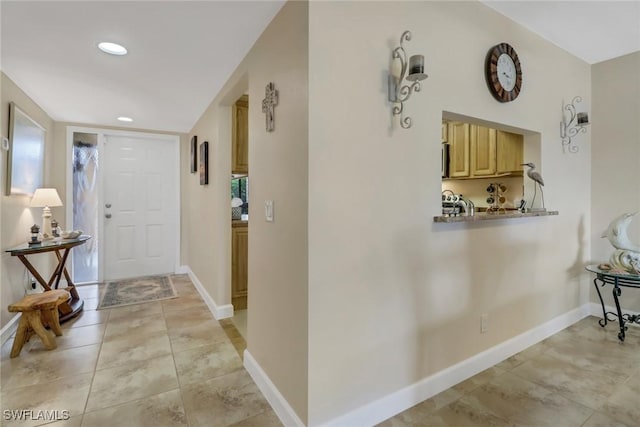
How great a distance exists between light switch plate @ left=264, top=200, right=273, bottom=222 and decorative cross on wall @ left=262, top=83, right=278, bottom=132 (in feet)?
1.39

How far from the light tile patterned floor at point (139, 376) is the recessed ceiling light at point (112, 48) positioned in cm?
222

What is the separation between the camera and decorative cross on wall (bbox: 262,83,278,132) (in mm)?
1710

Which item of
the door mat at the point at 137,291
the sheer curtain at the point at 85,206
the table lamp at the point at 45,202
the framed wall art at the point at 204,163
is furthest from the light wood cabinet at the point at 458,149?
the sheer curtain at the point at 85,206

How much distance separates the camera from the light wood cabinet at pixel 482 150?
3.22m

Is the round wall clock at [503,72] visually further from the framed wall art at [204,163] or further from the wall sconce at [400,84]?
the framed wall art at [204,163]

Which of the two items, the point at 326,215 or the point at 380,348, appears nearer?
the point at 326,215

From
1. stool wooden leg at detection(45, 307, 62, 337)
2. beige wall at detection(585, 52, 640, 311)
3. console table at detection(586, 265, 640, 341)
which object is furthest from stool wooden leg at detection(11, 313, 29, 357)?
beige wall at detection(585, 52, 640, 311)

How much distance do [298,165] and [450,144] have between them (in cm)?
297

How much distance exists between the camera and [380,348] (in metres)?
1.61

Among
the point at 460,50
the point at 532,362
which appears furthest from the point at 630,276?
the point at 460,50

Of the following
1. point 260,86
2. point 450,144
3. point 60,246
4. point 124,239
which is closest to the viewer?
point 260,86

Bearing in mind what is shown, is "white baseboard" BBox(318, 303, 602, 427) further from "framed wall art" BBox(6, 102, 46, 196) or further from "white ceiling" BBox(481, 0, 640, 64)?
"framed wall art" BBox(6, 102, 46, 196)

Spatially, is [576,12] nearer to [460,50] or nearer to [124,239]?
[460,50]

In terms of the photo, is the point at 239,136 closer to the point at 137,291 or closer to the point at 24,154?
the point at 24,154
